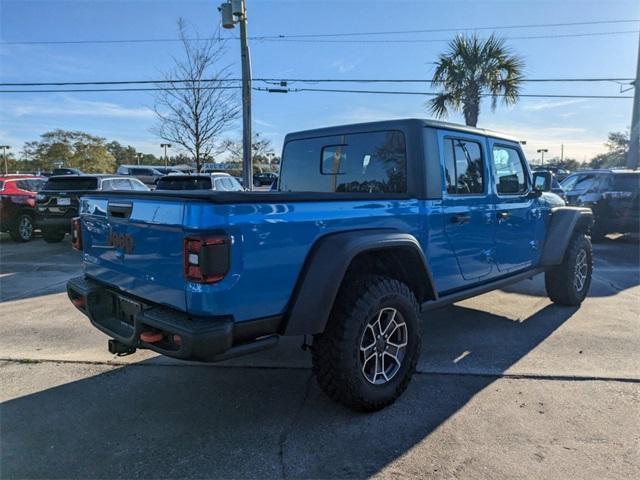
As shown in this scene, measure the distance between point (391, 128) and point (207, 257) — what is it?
2010 mm

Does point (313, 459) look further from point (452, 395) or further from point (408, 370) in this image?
point (452, 395)

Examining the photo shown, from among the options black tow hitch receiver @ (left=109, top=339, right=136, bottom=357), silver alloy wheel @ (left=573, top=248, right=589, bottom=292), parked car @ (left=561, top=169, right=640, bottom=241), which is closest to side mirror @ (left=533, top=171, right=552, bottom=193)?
silver alloy wheel @ (left=573, top=248, right=589, bottom=292)

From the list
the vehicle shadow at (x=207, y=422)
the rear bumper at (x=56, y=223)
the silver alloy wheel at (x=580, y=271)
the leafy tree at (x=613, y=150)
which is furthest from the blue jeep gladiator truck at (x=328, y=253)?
the leafy tree at (x=613, y=150)

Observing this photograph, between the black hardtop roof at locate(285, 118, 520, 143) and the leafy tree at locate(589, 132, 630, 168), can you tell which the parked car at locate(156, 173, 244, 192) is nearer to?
the black hardtop roof at locate(285, 118, 520, 143)

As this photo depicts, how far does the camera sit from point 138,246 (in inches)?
109

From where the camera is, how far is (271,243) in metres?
2.52

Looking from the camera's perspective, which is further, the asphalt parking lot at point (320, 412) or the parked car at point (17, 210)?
the parked car at point (17, 210)

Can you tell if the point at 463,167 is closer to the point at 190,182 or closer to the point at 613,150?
the point at 190,182

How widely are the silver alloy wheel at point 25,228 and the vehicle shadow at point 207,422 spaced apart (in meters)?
9.27

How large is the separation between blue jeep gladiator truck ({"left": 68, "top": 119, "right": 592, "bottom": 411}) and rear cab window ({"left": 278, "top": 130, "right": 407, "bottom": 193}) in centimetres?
1

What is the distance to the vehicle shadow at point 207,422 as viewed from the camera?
8.39ft

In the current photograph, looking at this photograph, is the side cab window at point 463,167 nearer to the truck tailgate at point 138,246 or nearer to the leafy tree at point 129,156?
the truck tailgate at point 138,246

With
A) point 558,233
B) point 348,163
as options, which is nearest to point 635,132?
point 558,233

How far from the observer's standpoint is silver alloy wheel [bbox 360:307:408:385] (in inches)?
121
